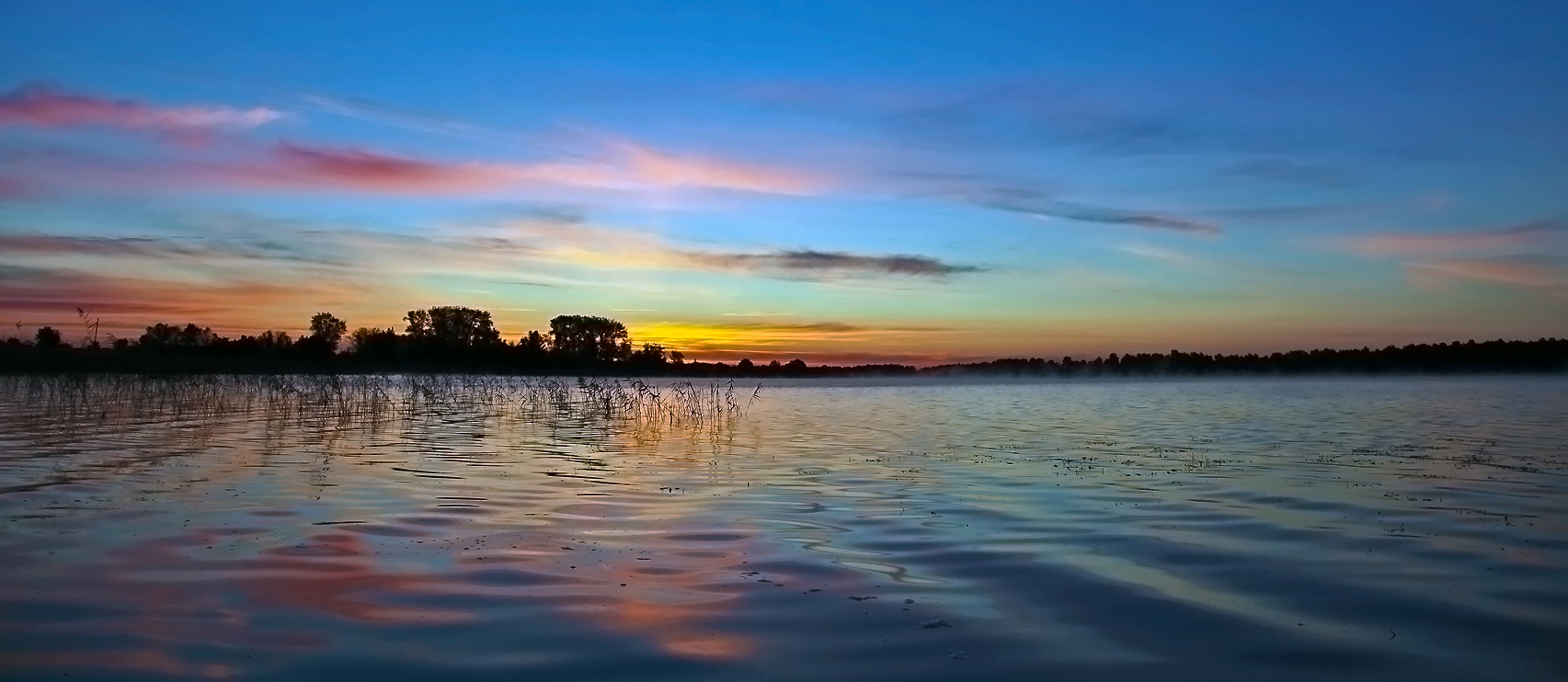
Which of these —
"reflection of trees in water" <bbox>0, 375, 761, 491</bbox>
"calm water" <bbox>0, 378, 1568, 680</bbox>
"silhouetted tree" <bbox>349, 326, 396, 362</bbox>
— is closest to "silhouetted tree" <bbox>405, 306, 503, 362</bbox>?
"silhouetted tree" <bbox>349, 326, 396, 362</bbox>

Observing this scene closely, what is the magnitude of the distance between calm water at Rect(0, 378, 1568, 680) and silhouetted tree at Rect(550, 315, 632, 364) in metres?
103

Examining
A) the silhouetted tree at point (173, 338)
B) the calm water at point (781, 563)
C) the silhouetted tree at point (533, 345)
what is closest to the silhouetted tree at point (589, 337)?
the silhouetted tree at point (533, 345)

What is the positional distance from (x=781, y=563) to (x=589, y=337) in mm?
121052

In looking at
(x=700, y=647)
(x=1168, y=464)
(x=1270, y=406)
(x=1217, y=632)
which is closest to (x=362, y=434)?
(x=1168, y=464)

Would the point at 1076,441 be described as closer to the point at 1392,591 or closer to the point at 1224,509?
the point at 1224,509

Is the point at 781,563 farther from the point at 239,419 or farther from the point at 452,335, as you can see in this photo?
the point at 452,335

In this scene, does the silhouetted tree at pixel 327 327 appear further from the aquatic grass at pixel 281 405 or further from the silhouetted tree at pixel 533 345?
the aquatic grass at pixel 281 405

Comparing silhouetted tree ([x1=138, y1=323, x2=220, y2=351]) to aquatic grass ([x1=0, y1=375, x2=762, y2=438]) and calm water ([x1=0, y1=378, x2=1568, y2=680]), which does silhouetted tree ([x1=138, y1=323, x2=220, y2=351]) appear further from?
calm water ([x1=0, y1=378, x2=1568, y2=680])

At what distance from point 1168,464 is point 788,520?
30.6 feet

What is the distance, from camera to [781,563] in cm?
970

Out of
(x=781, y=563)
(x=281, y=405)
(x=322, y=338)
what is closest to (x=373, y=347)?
(x=322, y=338)

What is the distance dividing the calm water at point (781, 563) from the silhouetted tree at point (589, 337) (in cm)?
10342

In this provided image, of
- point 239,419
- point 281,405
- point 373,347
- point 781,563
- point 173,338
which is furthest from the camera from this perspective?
point 373,347

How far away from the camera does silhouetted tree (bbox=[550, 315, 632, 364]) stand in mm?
124375
